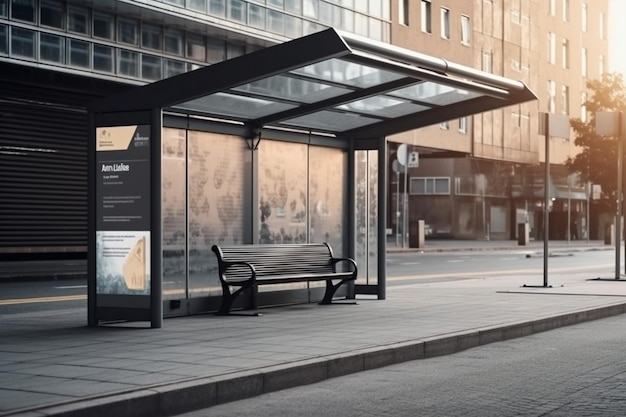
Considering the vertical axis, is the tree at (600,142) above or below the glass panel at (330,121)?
above

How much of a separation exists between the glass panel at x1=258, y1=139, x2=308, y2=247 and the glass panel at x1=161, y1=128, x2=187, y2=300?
5.54ft

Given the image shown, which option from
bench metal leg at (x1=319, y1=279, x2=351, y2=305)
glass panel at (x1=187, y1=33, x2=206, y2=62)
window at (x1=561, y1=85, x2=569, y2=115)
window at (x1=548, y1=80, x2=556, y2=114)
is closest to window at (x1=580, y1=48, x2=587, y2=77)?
window at (x1=561, y1=85, x2=569, y2=115)

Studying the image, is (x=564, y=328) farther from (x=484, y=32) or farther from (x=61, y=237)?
(x=484, y=32)

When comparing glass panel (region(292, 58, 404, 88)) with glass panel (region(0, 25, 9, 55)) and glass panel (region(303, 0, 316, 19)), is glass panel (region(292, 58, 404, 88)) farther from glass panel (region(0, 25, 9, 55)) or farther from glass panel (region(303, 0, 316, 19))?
glass panel (region(303, 0, 316, 19))

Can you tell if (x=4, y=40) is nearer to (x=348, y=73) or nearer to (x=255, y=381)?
(x=348, y=73)

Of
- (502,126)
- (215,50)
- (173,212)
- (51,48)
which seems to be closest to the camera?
(173,212)

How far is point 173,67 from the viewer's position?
31.3 meters

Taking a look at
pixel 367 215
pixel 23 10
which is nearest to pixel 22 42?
pixel 23 10

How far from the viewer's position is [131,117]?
38.1 ft

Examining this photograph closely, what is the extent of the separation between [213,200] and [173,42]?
18585 mm

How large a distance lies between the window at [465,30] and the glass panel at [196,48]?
79.5 feet

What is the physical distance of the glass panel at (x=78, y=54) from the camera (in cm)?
2797

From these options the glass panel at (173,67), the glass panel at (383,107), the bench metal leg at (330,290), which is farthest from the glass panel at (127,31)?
the bench metal leg at (330,290)

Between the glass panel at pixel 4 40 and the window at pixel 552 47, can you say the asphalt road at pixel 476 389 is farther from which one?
the window at pixel 552 47
